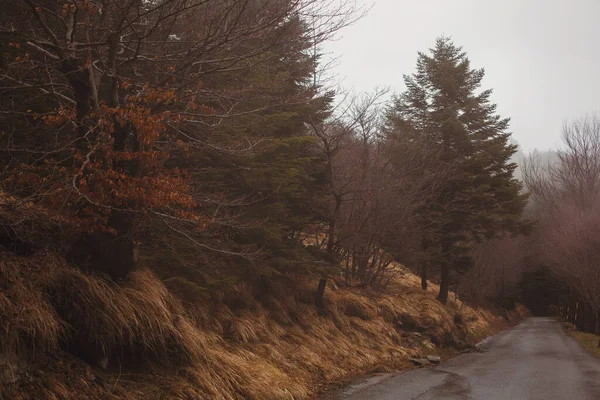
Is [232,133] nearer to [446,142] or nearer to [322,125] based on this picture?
[322,125]

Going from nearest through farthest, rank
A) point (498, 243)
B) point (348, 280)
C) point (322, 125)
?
point (322, 125), point (348, 280), point (498, 243)

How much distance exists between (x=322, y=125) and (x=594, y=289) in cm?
1628

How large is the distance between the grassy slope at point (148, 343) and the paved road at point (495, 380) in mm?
988

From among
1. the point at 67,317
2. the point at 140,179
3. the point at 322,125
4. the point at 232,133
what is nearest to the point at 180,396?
the point at 67,317

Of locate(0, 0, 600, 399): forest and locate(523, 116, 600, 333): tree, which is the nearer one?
locate(0, 0, 600, 399): forest

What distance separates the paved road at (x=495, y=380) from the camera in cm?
851

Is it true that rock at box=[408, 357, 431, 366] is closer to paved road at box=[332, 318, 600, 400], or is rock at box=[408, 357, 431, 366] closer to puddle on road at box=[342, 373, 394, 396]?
paved road at box=[332, 318, 600, 400]

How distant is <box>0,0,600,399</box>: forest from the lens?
5324 mm

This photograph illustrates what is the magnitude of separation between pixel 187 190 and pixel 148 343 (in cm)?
201

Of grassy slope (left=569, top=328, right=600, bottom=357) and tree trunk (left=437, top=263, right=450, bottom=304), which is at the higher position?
tree trunk (left=437, top=263, right=450, bottom=304)

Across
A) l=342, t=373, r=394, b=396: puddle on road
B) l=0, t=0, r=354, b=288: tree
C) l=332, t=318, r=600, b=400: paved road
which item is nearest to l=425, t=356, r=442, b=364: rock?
l=332, t=318, r=600, b=400: paved road

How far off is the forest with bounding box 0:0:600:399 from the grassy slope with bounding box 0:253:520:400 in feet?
0.09

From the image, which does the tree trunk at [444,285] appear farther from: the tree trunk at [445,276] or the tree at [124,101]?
the tree at [124,101]

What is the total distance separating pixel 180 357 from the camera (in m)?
6.32
